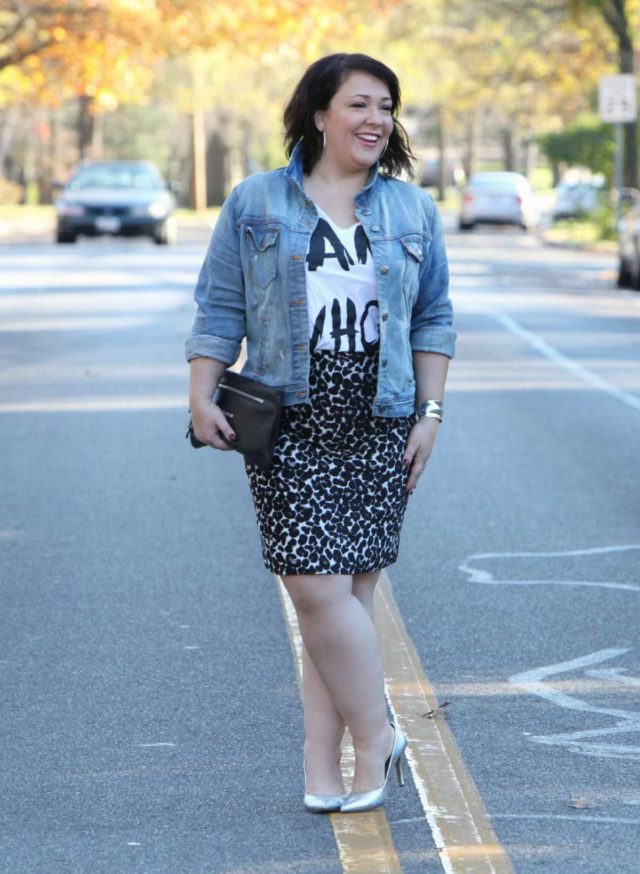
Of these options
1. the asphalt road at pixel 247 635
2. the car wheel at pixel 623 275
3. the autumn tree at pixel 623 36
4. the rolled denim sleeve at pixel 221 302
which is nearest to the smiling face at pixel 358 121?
the rolled denim sleeve at pixel 221 302

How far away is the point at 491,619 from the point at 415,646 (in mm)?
503

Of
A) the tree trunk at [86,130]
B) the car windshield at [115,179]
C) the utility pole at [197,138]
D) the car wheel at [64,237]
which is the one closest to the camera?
the car windshield at [115,179]

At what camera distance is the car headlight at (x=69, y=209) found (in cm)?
3656

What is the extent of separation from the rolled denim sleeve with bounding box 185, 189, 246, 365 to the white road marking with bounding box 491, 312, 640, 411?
8.98 metres

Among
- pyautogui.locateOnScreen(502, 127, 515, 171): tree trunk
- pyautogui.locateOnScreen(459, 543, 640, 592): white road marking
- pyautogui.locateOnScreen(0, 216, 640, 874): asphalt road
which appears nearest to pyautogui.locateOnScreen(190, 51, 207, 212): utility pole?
pyautogui.locateOnScreen(502, 127, 515, 171): tree trunk

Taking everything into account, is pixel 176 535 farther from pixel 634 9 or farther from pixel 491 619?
pixel 634 9

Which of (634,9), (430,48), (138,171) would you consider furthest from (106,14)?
(430,48)

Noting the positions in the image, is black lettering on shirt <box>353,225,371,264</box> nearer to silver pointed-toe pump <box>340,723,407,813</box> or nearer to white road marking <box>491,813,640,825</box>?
silver pointed-toe pump <box>340,723,407,813</box>

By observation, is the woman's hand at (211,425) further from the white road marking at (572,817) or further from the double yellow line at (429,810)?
the white road marking at (572,817)

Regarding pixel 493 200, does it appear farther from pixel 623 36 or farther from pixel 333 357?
pixel 333 357

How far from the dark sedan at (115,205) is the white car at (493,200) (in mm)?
10885


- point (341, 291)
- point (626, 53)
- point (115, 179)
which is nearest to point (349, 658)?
point (341, 291)

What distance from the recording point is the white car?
46.3 m

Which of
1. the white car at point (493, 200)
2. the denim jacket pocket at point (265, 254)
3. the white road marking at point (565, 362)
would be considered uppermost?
the denim jacket pocket at point (265, 254)
